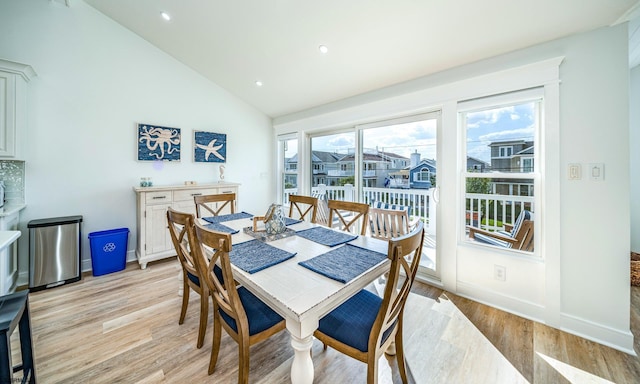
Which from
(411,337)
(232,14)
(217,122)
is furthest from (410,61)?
(217,122)

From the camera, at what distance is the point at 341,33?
2.42 m

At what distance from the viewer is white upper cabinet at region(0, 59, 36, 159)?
2398mm

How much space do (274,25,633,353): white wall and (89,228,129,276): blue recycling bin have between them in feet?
13.4

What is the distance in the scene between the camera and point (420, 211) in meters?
3.12

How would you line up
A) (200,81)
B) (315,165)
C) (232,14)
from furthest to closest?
(315,165), (200,81), (232,14)

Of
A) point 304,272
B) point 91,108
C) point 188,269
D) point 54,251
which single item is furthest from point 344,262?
point 91,108

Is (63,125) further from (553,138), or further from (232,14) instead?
(553,138)

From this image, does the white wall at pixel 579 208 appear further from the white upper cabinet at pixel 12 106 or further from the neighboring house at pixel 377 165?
the white upper cabinet at pixel 12 106

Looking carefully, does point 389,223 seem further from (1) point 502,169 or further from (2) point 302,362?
(2) point 302,362

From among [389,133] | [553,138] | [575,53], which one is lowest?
[553,138]

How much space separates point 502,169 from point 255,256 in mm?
2372

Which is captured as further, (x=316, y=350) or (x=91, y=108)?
(x=91, y=108)

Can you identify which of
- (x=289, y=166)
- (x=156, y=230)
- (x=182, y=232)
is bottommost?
(x=156, y=230)

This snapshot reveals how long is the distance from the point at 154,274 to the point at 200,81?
2936mm
